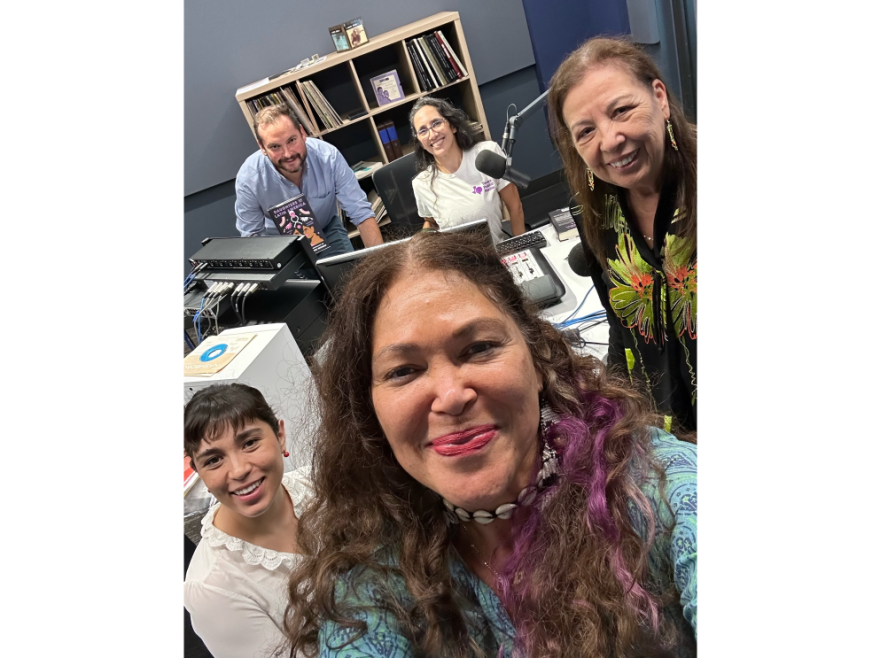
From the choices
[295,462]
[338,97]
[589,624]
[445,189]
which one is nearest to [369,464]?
[589,624]

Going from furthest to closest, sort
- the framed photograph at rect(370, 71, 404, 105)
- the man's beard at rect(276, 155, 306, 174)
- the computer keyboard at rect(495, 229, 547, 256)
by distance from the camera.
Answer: the framed photograph at rect(370, 71, 404, 105)
the man's beard at rect(276, 155, 306, 174)
the computer keyboard at rect(495, 229, 547, 256)

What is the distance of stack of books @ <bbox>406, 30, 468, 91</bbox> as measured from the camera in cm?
400

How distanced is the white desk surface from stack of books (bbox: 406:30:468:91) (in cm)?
220

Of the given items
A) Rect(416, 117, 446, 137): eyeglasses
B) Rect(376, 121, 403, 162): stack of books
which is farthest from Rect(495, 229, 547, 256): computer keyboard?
Rect(376, 121, 403, 162): stack of books

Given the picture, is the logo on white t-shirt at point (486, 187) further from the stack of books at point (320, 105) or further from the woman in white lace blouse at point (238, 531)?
the woman in white lace blouse at point (238, 531)

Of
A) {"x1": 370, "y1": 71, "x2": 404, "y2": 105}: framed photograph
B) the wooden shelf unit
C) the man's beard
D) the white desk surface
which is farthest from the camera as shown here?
{"x1": 370, "y1": 71, "x2": 404, "y2": 105}: framed photograph

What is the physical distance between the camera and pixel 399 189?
11.1 ft

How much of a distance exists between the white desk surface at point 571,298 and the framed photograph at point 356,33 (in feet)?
8.03

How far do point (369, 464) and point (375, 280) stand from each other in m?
0.31

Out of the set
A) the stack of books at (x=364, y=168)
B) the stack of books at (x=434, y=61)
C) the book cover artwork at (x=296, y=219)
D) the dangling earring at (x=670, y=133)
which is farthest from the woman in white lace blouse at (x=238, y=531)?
the stack of books at (x=434, y=61)

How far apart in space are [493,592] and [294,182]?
2977 mm

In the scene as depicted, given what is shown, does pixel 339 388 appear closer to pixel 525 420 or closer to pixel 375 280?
pixel 375 280

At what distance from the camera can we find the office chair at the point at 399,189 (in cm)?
333

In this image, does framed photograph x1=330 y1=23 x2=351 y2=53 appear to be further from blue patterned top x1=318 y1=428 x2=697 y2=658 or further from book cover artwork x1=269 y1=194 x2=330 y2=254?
Answer: blue patterned top x1=318 y1=428 x2=697 y2=658
